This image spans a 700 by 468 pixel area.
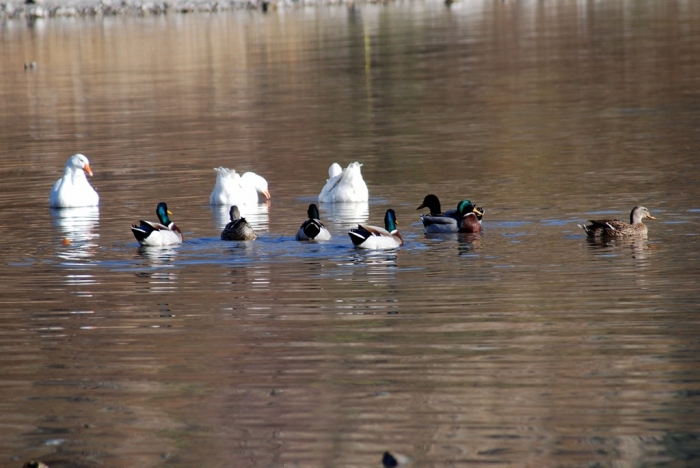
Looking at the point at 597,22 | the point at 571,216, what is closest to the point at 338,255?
the point at 571,216

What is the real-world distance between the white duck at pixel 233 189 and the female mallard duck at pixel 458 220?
427 cm

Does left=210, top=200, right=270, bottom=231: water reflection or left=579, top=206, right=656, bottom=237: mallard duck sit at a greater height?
left=579, top=206, right=656, bottom=237: mallard duck

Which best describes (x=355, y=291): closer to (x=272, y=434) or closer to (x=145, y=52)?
(x=272, y=434)

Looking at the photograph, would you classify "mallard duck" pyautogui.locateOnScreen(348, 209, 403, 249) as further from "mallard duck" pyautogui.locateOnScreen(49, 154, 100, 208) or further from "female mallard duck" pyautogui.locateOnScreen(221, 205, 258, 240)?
"mallard duck" pyautogui.locateOnScreen(49, 154, 100, 208)

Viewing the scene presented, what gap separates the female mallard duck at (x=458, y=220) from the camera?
1645 cm

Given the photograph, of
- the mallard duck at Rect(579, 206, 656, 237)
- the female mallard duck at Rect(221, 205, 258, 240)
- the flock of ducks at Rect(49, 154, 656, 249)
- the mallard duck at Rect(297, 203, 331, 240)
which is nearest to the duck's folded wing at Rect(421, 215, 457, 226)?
the flock of ducks at Rect(49, 154, 656, 249)

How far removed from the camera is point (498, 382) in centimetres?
926

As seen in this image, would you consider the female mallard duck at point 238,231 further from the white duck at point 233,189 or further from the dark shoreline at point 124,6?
the dark shoreline at point 124,6

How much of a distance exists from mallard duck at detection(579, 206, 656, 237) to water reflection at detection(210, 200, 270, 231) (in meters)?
4.94

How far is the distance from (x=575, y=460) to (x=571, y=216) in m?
9.83

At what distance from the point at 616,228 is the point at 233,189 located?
7.13m

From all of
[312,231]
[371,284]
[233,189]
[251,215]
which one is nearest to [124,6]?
[233,189]

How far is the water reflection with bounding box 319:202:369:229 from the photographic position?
60.8 ft

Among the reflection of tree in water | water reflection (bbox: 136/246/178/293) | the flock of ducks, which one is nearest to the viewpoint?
the reflection of tree in water
